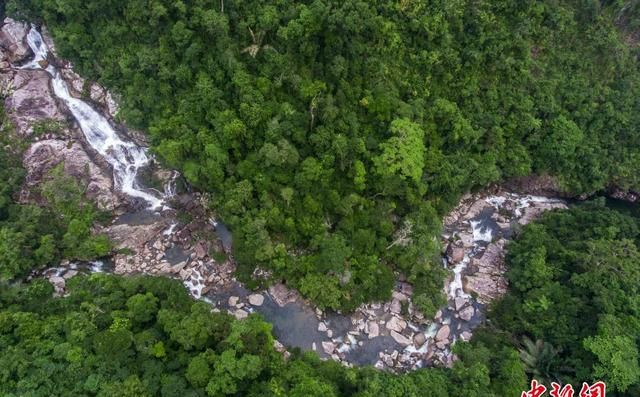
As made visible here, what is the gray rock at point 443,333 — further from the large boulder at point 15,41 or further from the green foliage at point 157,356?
the large boulder at point 15,41

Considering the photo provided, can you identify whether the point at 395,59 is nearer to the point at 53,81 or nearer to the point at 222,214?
the point at 222,214

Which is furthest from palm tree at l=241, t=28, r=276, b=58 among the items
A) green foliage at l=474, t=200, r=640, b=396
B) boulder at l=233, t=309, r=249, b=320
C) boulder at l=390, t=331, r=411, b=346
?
green foliage at l=474, t=200, r=640, b=396

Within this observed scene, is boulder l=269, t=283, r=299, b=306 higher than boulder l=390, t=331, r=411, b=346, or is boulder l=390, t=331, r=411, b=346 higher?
boulder l=269, t=283, r=299, b=306

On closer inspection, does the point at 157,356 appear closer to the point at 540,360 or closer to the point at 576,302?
the point at 540,360

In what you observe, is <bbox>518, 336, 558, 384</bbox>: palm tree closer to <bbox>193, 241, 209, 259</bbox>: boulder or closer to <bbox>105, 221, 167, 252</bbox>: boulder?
<bbox>193, 241, 209, 259</bbox>: boulder

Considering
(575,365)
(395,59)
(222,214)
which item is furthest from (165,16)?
(575,365)

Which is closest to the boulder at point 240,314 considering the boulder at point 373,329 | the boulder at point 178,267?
the boulder at point 178,267
